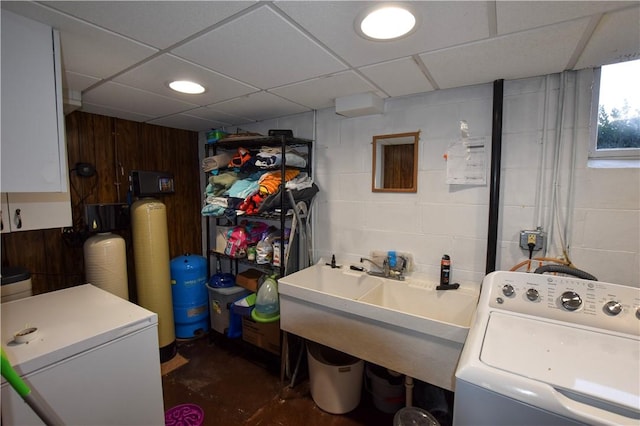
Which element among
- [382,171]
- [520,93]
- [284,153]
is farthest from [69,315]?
[520,93]

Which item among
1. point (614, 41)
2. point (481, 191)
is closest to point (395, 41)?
point (614, 41)

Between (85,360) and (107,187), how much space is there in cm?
182

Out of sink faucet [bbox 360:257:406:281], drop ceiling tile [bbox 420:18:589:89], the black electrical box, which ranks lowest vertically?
sink faucet [bbox 360:257:406:281]

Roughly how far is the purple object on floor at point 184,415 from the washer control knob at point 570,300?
206cm

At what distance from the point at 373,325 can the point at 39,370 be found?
143 cm

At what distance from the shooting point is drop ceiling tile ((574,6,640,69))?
1.03 m

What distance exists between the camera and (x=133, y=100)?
2.03 meters

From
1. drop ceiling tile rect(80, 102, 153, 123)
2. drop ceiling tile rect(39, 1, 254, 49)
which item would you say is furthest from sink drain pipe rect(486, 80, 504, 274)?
drop ceiling tile rect(80, 102, 153, 123)

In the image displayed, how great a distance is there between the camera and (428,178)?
1.92m

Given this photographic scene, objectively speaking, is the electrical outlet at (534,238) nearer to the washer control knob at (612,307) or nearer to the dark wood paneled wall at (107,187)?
the washer control knob at (612,307)

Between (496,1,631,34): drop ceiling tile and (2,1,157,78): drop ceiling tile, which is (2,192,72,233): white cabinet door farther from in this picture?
(496,1,631,34): drop ceiling tile

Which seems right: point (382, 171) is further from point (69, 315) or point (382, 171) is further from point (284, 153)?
point (69, 315)

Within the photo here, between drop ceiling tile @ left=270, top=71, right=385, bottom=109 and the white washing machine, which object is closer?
the white washing machine

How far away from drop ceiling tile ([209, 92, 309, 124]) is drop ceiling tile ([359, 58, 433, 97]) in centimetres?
72
